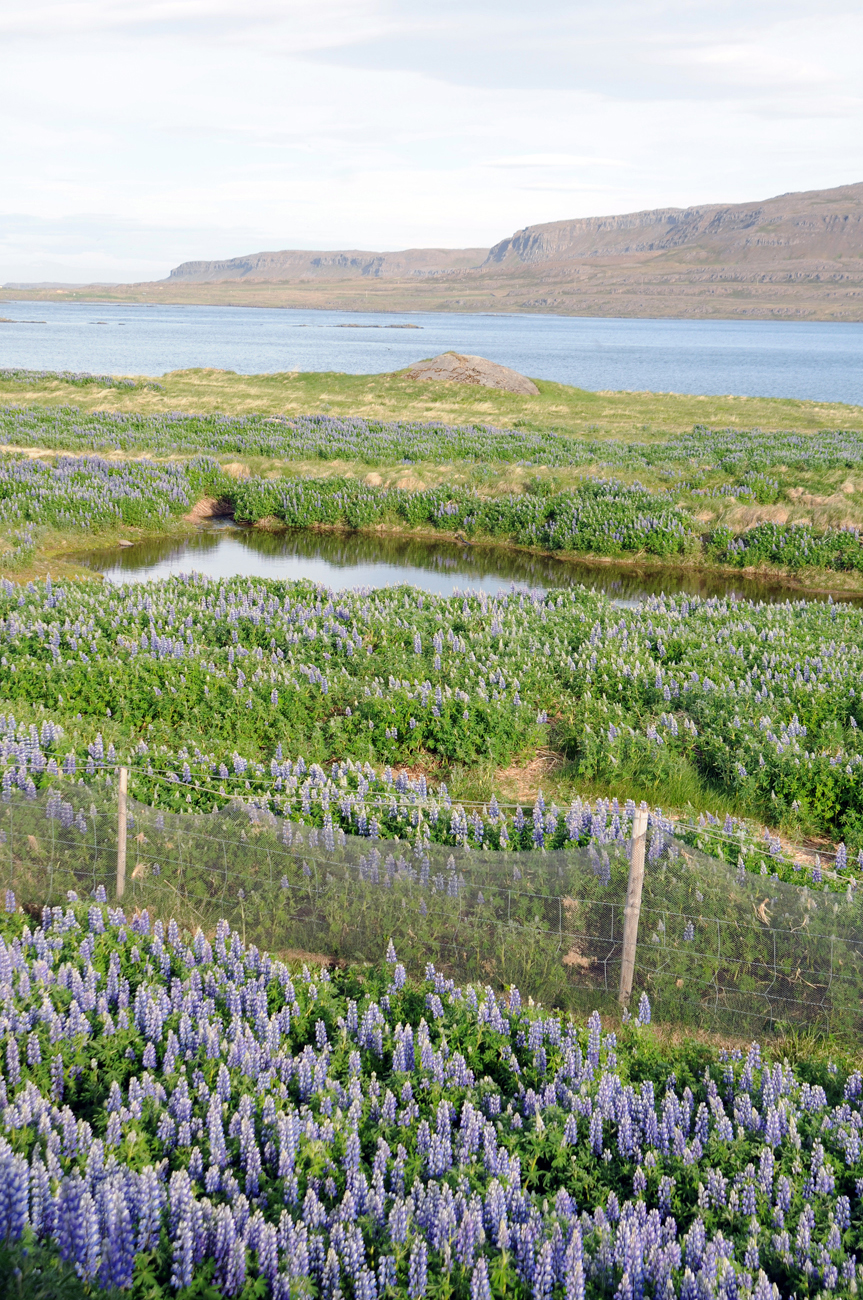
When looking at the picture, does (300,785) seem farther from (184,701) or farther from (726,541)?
(726,541)

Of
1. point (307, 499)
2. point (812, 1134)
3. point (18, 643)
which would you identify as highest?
point (307, 499)

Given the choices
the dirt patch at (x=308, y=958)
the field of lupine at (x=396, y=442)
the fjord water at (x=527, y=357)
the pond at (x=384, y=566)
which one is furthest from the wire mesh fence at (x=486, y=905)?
the fjord water at (x=527, y=357)

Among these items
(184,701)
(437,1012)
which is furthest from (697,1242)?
(184,701)

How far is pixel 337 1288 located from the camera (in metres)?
4.21

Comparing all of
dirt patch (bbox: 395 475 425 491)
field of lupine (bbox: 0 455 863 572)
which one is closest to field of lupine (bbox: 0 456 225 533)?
field of lupine (bbox: 0 455 863 572)

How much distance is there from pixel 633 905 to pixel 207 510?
2316 cm

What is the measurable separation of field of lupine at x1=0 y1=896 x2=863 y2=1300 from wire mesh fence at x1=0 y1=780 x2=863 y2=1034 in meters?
0.50

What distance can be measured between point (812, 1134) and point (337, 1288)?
3061mm

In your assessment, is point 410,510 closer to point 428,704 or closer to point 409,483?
point 409,483

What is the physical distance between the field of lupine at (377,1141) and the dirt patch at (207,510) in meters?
21.0

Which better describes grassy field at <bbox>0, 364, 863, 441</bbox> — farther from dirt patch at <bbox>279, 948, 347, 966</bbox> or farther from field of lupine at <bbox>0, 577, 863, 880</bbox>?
dirt patch at <bbox>279, 948, 347, 966</bbox>

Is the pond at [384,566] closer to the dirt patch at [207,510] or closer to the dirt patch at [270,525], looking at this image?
the dirt patch at [270,525]

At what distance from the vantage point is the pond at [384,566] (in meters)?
21.7

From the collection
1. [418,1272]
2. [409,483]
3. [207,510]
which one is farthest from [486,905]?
[409,483]
